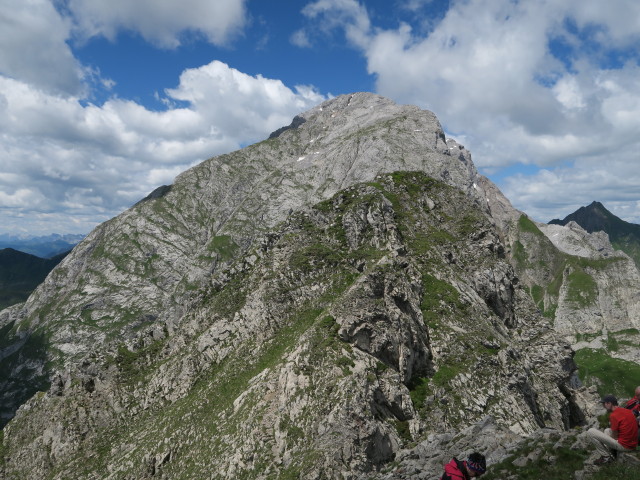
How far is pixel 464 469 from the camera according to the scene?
2048 cm

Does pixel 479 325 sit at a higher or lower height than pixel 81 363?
higher

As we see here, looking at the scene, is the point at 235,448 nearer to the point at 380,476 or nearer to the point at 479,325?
the point at 380,476

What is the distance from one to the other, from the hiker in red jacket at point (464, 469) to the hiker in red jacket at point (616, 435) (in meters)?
5.32

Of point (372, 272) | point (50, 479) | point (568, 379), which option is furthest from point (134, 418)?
point (568, 379)

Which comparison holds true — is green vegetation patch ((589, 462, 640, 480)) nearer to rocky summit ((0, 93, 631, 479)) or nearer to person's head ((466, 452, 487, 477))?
person's head ((466, 452, 487, 477))

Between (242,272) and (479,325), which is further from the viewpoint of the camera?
(242,272)

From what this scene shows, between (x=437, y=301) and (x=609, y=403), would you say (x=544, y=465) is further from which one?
(x=437, y=301)

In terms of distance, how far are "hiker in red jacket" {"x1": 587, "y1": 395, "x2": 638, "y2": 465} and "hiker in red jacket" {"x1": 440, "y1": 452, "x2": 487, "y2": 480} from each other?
5324mm

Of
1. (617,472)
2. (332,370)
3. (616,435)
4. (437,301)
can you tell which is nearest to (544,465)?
(617,472)

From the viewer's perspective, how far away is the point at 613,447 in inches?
731

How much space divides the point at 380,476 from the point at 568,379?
147 ft

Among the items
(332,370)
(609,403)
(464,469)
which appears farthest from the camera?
(332,370)

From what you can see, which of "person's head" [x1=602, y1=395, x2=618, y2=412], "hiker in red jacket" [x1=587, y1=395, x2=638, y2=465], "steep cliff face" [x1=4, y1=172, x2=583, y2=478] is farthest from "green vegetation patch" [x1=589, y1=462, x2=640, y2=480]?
"steep cliff face" [x1=4, y1=172, x2=583, y2=478]

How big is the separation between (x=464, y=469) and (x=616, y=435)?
24.0 ft
